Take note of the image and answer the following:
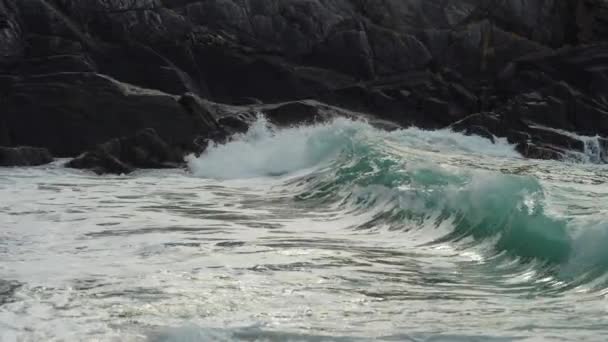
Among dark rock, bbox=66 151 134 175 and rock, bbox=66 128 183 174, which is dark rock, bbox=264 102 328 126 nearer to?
rock, bbox=66 128 183 174

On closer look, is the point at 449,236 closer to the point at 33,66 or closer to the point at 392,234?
the point at 392,234

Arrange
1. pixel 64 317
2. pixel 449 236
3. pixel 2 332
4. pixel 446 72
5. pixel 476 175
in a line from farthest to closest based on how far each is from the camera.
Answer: pixel 446 72 → pixel 476 175 → pixel 449 236 → pixel 64 317 → pixel 2 332

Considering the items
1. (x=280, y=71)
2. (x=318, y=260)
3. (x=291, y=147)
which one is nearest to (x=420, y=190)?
(x=318, y=260)

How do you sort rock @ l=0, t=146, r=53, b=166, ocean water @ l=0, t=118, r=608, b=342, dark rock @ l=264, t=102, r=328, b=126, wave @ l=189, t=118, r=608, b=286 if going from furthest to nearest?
dark rock @ l=264, t=102, r=328, b=126 → rock @ l=0, t=146, r=53, b=166 → wave @ l=189, t=118, r=608, b=286 → ocean water @ l=0, t=118, r=608, b=342

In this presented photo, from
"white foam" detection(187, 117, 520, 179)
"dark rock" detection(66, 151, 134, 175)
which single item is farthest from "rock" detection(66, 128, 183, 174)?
"white foam" detection(187, 117, 520, 179)

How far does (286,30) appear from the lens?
28.2 metres

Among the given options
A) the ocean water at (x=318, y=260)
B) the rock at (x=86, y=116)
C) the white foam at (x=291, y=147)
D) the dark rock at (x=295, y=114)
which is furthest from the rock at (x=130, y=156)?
the dark rock at (x=295, y=114)

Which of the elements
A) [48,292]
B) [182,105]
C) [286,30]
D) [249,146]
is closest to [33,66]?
[182,105]

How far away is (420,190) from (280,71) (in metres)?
16.2

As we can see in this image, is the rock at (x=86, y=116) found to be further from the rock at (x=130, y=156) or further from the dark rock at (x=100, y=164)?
the dark rock at (x=100, y=164)

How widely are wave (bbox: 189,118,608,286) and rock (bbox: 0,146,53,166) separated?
119 inches

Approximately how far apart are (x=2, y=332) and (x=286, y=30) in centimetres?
2408

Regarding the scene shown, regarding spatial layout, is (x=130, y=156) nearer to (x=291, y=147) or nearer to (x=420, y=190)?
(x=291, y=147)

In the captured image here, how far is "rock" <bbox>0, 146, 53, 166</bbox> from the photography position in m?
16.7
